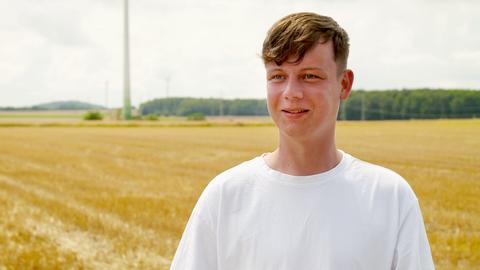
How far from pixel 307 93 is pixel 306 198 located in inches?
14.1

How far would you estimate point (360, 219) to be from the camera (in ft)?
6.49

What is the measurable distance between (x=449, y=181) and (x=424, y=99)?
8437 cm

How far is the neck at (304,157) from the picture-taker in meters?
2.10

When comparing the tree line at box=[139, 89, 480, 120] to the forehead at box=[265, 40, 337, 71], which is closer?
the forehead at box=[265, 40, 337, 71]

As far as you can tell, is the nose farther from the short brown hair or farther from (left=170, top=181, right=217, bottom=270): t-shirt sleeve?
(left=170, top=181, right=217, bottom=270): t-shirt sleeve

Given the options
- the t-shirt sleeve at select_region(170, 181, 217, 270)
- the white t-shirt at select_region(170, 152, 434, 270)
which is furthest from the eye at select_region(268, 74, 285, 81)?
the t-shirt sleeve at select_region(170, 181, 217, 270)

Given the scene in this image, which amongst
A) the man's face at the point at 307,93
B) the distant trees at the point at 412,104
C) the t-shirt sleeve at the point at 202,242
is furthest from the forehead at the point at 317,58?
the distant trees at the point at 412,104

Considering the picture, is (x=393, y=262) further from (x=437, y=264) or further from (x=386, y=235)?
(x=437, y=264)

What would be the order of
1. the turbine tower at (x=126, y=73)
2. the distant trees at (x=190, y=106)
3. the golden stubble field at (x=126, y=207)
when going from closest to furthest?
the golden stubble field at (x=126, y=207) < the turbine tower at (x=126, y=73) < the distant trees at (x=190, y=106)

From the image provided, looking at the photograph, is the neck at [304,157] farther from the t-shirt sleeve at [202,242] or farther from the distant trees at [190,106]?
the distant trees at [190,106]

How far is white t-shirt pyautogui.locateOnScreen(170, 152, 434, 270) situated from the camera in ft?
6.47

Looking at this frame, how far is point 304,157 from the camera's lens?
211cm

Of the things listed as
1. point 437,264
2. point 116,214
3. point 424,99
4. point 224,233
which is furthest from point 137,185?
point 424,99

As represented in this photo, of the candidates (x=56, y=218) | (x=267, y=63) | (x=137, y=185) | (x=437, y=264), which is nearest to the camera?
(x=267, y=63)
